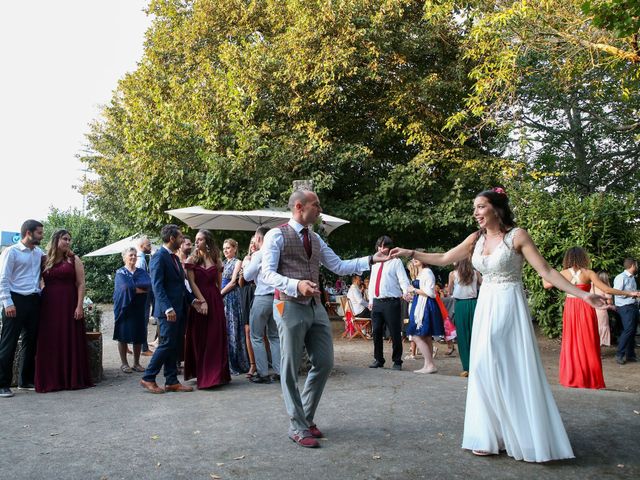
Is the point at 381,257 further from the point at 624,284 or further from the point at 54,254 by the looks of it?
the point at 624,284

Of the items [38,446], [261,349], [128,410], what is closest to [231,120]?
[261,349]

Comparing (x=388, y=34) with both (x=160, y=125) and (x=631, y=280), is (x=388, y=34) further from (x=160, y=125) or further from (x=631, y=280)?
(x=631, y=280)

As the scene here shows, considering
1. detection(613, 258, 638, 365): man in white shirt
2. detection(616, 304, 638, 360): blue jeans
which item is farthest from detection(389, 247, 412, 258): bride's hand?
detection(616, 304, 638, 360): blue jeans

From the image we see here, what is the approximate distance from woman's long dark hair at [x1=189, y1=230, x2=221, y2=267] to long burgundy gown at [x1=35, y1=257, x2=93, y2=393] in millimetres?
1570

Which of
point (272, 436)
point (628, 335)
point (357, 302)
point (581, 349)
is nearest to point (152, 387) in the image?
point (272, 436)

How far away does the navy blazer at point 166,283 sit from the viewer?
23.8ft

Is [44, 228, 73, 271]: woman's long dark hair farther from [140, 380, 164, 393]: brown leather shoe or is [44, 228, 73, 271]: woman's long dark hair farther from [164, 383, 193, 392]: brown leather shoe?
[164, 383, 193, 392]: brown leather shoe

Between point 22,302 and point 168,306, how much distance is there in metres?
1.86

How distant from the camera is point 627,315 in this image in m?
11.9

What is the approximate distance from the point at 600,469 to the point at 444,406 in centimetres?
199

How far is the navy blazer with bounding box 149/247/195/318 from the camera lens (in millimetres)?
7246

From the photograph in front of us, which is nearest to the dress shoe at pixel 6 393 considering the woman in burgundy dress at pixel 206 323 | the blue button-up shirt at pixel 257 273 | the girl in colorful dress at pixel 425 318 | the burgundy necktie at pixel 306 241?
the woman in burgundy dress at pixel 206 323

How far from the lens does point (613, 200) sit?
13484 millimetres

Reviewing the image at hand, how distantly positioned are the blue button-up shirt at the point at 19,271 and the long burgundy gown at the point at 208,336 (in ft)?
6.15
